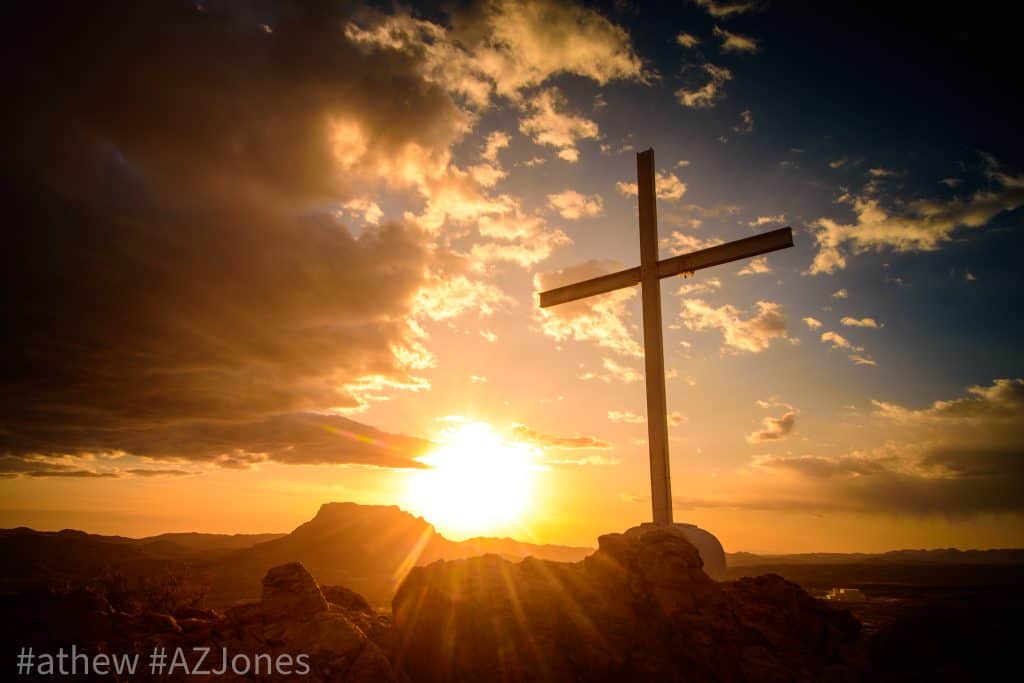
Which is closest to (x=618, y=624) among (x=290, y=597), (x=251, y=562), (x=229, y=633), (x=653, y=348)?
(x=290, y=597)

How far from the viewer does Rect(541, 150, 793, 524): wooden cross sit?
2062cm

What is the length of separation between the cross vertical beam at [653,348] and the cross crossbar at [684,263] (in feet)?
2.34

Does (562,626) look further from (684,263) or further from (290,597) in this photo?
(684,263)

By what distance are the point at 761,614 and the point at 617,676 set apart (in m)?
4.49

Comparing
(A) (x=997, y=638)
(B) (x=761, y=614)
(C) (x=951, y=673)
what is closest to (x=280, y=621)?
(B) (x=761, y=614)

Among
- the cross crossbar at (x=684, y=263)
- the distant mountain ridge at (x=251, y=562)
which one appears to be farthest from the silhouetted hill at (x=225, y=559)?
the cross crossbar at (x=684, y=263)

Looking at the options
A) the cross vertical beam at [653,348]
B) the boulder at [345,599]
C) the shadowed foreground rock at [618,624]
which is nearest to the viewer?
the shadowed foreground rock at [618,624]

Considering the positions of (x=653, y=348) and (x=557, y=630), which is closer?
(x=557, y=630)

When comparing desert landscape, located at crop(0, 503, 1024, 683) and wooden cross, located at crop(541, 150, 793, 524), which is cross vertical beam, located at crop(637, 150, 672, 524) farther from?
desert landscape, located at crop(0, 503, 1024, 683)

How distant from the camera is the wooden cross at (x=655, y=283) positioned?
67.7 ft

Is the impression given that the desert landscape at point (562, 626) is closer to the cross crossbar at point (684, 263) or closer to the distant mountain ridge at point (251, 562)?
the cross crossbar at point (684, 263)

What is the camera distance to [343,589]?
57.0 feet

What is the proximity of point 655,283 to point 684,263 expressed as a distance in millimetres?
1497

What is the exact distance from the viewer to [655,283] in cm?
2327
